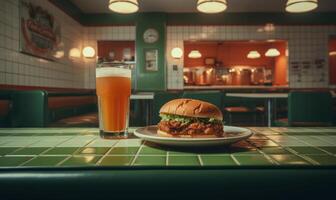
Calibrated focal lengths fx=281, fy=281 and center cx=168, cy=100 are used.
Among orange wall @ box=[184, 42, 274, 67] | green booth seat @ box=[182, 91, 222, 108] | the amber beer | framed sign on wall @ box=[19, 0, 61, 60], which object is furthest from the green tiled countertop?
orange wall @ box=[184, 42, 274, 67]

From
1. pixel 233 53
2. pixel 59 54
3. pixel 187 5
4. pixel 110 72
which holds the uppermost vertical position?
pixel 187 5

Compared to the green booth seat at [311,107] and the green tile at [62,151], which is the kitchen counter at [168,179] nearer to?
the green tile at [62,151]

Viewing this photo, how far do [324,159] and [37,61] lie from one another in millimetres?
4758

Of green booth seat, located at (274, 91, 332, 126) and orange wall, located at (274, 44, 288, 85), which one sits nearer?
green booth seat, located at (274, 91, 332, 126)

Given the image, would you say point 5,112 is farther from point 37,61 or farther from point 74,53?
point 74,53

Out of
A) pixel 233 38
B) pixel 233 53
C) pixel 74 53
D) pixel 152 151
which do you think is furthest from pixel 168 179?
pixel 233 53

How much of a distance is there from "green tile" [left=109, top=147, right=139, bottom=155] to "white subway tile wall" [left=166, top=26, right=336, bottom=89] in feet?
20.7

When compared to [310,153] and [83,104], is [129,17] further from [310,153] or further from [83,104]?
[310,153]

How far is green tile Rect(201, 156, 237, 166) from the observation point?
59 cm

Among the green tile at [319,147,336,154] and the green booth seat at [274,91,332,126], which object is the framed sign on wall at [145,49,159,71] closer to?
the green booth seat at [274,91,332,126]

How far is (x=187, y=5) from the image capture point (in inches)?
246

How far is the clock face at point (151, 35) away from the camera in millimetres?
6836

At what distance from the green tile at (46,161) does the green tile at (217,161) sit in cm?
33

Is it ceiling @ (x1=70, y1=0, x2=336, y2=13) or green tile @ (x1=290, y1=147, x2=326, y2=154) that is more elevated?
ceiling @ (x1=70, y1=0, x2=336, y2=13)
